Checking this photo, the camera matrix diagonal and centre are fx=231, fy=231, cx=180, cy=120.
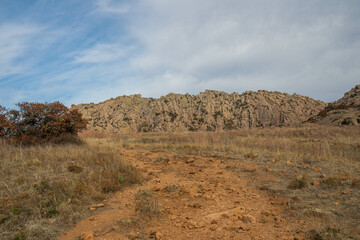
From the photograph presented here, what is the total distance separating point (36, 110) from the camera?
1184 cm

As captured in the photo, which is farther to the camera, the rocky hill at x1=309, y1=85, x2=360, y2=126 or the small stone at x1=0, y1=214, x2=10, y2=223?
the rocky hill at x1=309, y1=85, x2=360, y2=126

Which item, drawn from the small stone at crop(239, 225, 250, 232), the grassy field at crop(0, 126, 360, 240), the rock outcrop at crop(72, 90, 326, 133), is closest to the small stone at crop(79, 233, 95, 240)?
the grassy field at crop(0, 126, 360, 240)

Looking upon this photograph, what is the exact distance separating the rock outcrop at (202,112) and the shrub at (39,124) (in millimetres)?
28249

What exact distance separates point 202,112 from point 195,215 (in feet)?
133

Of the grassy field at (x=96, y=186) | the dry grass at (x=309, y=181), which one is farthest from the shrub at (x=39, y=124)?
the dry grass at (x=309, y=181)

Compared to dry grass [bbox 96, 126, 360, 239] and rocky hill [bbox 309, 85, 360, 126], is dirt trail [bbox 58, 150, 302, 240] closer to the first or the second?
dry grass [bbox 96, 126, 360, 239]

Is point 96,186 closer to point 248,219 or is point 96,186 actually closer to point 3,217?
point 3,217

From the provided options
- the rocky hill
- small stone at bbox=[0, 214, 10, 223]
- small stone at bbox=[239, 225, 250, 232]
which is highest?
the rocky hill

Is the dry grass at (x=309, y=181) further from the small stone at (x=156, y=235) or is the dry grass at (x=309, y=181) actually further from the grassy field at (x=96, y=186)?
the small stone at (x=156, y=235)

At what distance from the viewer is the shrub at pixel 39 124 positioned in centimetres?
1109

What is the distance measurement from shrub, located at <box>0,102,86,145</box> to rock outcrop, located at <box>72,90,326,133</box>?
28.2 meters

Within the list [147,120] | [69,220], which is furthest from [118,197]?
[147,120]

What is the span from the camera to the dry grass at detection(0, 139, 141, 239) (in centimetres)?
399

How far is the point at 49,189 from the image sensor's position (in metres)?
5.41
